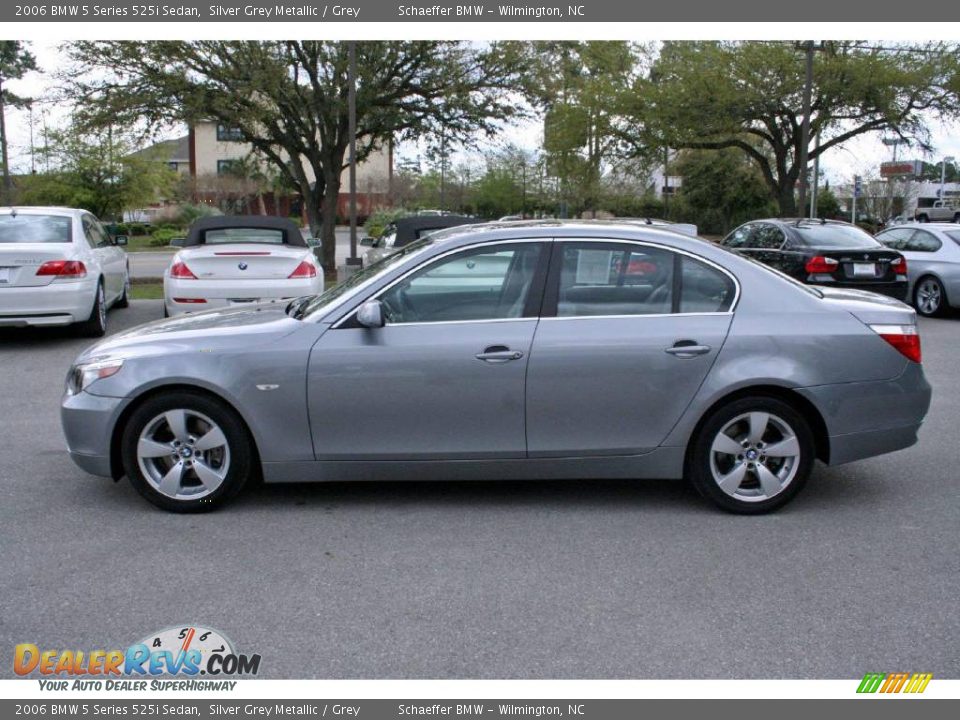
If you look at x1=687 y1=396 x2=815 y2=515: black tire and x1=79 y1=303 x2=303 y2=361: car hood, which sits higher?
x1=79 y1=303 x2=303 y2=361: car hood

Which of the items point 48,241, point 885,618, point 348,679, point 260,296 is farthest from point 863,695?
point 48,241

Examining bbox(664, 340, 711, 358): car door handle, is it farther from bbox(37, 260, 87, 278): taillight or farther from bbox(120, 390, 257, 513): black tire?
bbox(37, 260, 87, 278): taillight

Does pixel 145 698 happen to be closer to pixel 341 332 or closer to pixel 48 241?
pixel 341 332

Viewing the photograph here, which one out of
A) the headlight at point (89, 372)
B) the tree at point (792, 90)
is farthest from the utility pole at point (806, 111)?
the headlight at point (89, 372)

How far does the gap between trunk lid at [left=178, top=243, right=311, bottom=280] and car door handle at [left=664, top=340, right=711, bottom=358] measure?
6.16 meters

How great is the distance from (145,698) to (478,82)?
18.6m

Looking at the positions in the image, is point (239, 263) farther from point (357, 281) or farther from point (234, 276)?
point (357, 281)

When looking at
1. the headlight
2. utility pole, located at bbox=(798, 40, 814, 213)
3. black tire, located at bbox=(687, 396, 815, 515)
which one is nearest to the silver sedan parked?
utility pole, located at bbox=(798, 40, 814, 213)

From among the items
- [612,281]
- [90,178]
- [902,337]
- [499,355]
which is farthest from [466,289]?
[90,178]

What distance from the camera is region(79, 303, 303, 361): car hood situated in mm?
5230

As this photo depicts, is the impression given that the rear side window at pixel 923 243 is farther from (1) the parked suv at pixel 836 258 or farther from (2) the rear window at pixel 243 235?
(2) the rear window at pixel 243 235

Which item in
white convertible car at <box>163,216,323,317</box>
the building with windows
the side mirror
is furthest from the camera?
the building with windows

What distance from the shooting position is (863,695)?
3465 millimetres

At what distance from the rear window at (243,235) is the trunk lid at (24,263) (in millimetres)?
1715
